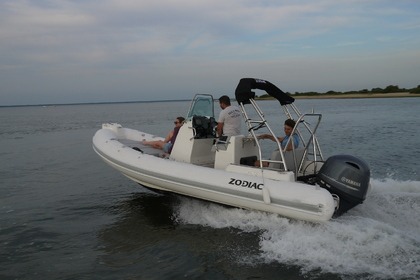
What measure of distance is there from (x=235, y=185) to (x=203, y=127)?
1831 mm

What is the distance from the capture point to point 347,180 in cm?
541

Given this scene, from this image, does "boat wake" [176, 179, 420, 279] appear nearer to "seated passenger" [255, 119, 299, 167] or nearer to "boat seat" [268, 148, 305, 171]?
"boat seat" [268, 148, 305, 171]

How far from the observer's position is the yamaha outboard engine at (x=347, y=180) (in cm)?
537

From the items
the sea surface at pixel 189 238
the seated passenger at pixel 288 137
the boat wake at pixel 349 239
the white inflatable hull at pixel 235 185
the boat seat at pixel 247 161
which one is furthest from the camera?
the boat seat at pixel 247 161

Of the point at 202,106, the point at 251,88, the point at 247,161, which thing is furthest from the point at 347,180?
the point at 202,106

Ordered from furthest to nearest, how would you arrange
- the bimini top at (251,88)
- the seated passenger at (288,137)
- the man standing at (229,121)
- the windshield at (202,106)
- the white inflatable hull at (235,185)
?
the windshield at (202,106) < the man standing at (229,121) < the bimini top at (251,88) < the seated passenger at (288,137) < the white inflatable hull at (235,185)

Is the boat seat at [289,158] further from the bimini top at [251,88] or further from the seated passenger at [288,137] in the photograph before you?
the bimini top at [251,88]

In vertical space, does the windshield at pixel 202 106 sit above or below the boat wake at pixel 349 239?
above

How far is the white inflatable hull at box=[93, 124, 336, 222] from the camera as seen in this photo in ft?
17.3

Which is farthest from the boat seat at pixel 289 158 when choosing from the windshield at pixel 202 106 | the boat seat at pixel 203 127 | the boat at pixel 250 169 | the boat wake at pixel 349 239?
the windshield at pixel 202 106

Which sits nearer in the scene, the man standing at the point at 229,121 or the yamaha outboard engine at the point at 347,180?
the yamaha outboard engine at the point at 347,180

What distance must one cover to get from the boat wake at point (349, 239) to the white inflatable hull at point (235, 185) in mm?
187

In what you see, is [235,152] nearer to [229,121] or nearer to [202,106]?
[229,121]

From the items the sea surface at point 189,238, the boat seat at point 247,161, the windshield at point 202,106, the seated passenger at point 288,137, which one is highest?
the windshield at point 202,106
